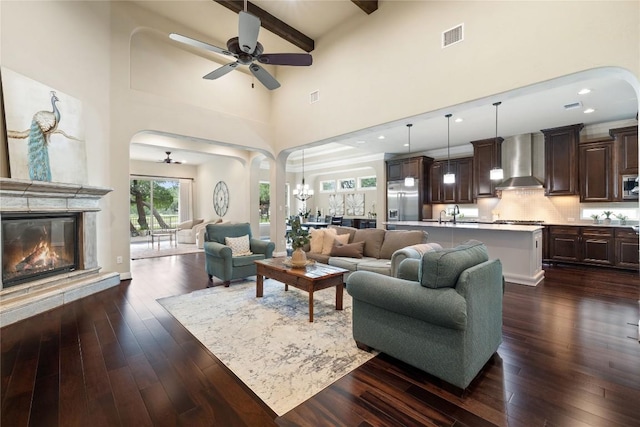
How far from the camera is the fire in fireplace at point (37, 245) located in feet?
11.1

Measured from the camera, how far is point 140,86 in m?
5.20

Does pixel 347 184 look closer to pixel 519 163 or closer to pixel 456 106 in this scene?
pixel 519 163

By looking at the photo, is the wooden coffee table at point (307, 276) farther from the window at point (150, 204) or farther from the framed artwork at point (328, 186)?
the window at point (150, 204)

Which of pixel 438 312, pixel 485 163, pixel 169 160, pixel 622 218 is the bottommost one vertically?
pixel 438 312

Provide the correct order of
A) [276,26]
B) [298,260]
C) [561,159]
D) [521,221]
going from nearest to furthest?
[298,260] → [276,26] → [561,159] → [521,221]

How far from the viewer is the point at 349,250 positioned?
4.62 meters

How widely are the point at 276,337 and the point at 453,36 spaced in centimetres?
461

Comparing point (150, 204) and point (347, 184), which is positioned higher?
point (347, 184)

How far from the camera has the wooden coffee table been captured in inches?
124

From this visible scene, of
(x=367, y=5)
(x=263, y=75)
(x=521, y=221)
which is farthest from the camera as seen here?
(x=521, y=221)

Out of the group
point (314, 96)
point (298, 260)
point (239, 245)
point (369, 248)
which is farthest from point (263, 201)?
point (298, 260)

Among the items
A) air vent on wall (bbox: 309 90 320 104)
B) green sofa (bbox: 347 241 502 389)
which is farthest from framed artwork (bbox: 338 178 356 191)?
green sofa (bbox: 347 241 502 389)

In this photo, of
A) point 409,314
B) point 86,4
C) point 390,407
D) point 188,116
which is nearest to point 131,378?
point 390,407

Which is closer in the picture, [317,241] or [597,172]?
[317,241]
